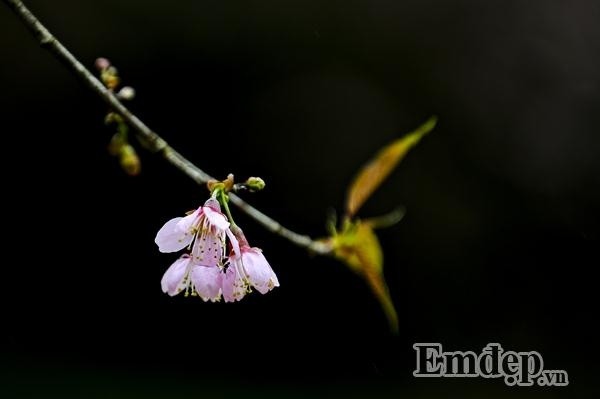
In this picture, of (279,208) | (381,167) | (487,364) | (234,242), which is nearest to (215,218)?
(234,242)

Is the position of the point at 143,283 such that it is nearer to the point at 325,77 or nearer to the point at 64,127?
the point at 64,127

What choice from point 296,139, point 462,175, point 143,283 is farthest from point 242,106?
point 462,175

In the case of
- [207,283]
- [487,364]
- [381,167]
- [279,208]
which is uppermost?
[279,208]

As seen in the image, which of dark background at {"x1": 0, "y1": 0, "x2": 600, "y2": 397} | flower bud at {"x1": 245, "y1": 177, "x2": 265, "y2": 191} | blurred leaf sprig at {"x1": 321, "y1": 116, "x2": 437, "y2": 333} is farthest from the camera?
dark background at {"x1": 0, "y1": 0, "x2": 600, "y2": 397}

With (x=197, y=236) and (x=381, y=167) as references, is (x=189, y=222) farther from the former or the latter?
(x=381, y=167)

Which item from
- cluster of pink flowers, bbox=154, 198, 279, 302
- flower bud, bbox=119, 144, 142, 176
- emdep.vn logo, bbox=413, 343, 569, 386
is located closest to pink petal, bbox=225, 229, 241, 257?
cluster of pink flowers, bbox=154, 198, 279, 302

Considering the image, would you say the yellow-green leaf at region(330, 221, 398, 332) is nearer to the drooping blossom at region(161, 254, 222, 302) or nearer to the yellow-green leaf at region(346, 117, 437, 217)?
the yellow-green leaf at region(346, 117, 437, 217)

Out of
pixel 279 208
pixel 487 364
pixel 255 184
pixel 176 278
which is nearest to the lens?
pixel 255 184

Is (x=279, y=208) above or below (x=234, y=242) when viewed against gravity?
above

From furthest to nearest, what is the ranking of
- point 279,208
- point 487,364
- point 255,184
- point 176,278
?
point 279,208 → point 487,364 → point 176,278 → point 255,184
